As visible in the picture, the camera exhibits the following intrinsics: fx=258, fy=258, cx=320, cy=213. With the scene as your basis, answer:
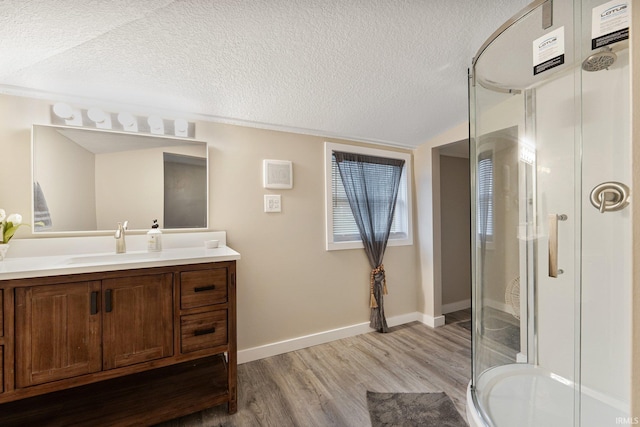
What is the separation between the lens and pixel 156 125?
6.08ft

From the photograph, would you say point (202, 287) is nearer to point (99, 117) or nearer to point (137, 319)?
point (137, 319)

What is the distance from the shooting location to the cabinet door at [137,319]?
4.18ft

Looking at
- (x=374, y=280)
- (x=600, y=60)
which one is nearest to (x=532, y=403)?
(x=374, y=280)

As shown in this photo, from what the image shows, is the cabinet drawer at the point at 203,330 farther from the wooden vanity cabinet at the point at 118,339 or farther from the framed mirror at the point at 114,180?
the framed mirror at the point at 114,180

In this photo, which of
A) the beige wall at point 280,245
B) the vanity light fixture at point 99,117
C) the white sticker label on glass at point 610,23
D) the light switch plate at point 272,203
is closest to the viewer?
the white sticker label on glass at point 610,23

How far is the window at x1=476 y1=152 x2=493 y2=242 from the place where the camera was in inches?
Result: 70.3

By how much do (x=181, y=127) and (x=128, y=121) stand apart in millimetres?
322

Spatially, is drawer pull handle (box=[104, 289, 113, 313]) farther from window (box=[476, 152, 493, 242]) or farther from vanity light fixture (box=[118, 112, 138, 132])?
window (box=[476, 152, 493, 242])

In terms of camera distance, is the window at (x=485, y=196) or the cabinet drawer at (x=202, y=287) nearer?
the cabinet drawer at (x=202, y=287)

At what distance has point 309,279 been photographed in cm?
238

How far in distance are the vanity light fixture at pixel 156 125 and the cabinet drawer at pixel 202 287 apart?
110 centimetres

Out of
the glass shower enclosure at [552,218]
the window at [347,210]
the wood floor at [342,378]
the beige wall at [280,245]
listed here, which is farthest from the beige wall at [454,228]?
the glass shower enclosure at [552,218]

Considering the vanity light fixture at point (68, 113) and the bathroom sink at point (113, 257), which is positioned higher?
the vanity light fixture at point (68, 113)

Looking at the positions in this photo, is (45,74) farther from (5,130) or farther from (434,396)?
(434,396)
